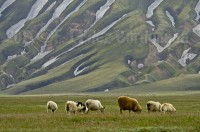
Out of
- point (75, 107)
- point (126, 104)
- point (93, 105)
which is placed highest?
point (93, 105)

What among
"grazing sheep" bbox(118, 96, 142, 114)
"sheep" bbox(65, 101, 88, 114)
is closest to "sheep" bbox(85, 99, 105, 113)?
"sheep" bbox(65, 101, 88, 114)

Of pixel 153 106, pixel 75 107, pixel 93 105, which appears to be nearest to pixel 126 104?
pixel 93 105

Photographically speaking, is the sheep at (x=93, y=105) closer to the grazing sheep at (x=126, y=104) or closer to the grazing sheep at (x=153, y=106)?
the grazing sheep at (x=126, y=104)

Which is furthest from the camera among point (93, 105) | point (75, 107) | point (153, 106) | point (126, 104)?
point (153, 106)

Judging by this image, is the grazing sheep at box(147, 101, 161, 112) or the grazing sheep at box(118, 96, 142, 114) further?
the grazing sheep at box(147, 101, 161, 112)

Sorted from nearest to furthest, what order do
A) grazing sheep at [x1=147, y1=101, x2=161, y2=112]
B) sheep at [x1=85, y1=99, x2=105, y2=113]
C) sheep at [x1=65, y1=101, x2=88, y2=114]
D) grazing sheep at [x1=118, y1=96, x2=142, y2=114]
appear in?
grazing sheep at [x1=118, y1=96, x2=142, y2=114] < sheep at [x1=65, y1=101, x2=88, y2=114] < sheep at [x1=85, y1=99, x2=105, y2=113] < grazing sheep at [x1=147, y1=101, x2=161, y2=112]

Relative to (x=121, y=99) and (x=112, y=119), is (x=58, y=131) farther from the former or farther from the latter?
(x=121, y=99)

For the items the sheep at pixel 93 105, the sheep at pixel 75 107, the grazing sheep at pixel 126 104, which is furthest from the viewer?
the sheep at pixel 93 105

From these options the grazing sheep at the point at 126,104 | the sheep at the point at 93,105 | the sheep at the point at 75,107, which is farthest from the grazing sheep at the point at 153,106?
the sheep at the point at 75,107

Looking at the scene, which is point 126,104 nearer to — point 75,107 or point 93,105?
point 93,105

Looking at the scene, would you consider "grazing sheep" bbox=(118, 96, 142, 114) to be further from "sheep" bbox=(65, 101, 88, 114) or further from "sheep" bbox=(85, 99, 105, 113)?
"sheep" bbox=(65, 101, 88, 114)

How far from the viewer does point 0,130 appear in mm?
32188

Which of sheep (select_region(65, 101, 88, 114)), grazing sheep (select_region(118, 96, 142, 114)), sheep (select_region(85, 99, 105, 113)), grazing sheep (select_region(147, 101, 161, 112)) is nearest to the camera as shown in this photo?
grazing sheep (select_region(118, 96, 142, 114))

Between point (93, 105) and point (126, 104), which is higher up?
point (93, 105)
